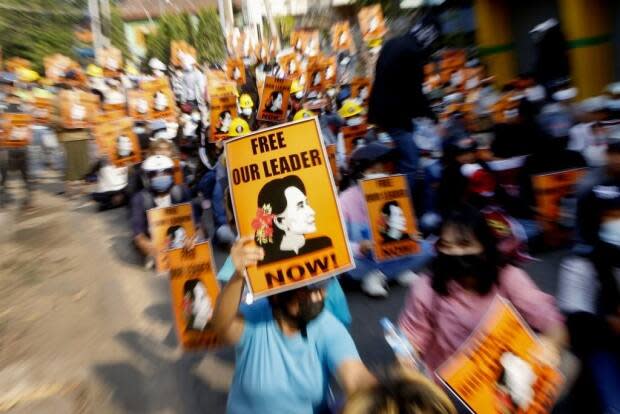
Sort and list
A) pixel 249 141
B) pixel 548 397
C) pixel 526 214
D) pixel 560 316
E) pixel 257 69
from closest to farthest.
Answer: pixel 548 397 → pixel 249 141 → pixel 560 316 → pixel 526 214 → pixel 257 69

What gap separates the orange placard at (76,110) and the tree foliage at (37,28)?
83.0 ft

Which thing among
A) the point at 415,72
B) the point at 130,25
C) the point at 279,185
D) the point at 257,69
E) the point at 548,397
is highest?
the point at 130,25

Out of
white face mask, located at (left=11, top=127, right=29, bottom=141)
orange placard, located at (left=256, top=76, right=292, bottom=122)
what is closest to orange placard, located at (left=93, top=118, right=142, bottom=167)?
white face mask, located at (left=11, top=127, right=29, bottom=141)

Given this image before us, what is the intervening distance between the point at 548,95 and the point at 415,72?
288 cm

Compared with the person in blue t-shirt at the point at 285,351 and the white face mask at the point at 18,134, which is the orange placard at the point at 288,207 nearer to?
the person in blue t-shirt at the point at 285,351

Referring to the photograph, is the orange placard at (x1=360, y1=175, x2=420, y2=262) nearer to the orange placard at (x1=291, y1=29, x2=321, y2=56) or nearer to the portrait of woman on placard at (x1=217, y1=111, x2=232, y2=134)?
the portrait of woman on placard at (x1=217, y1=111, x2=232, y2=134)

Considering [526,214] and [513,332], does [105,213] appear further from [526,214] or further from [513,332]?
[513,332]

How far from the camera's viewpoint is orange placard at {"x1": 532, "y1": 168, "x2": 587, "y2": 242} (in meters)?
5.32

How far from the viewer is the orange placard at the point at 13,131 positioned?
10.4 meters

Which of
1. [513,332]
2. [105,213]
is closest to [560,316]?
[513,332]

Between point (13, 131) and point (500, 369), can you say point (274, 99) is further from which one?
point (500, 369)

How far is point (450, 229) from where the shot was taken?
2.47 m

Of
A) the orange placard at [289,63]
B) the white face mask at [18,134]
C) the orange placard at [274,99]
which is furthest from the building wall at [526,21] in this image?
the white face mask at [18,134]

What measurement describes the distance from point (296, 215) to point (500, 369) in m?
0.90
